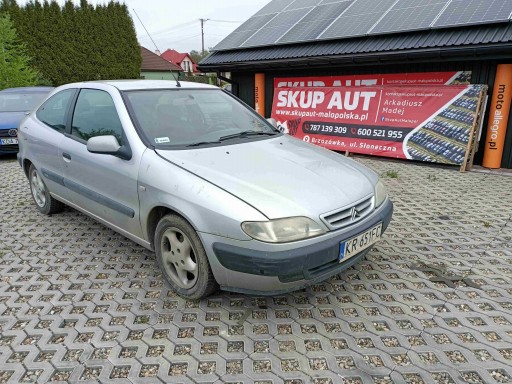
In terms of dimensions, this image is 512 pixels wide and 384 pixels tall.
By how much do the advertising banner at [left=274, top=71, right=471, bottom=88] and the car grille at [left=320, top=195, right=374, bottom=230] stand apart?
5634mm

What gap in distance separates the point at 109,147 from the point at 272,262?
160 centimetres

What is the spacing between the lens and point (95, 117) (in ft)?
11.5

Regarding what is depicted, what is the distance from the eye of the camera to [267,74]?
404 inches

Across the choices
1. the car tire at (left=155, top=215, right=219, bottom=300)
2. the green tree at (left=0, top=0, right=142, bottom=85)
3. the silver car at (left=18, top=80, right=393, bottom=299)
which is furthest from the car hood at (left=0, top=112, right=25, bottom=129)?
the green tree at (left=0, top=0, right=142, bottom=85)

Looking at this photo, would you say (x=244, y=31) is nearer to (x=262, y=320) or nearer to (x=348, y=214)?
(x=348, y=214)

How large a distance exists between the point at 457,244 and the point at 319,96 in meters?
5.77

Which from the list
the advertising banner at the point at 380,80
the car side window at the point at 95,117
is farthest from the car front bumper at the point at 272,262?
the advertising banner at the point at 380,80

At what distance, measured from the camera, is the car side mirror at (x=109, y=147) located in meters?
2.92

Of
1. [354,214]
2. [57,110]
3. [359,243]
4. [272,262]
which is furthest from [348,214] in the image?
[57,110]

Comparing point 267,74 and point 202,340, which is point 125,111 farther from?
point 267,74

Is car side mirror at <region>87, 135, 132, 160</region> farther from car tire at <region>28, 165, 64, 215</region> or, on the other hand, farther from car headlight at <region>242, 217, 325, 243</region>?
car tire at <region>28, 165, 64, 215</region>

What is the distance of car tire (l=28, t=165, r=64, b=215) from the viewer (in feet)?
14.8

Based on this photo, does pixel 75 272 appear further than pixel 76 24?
No

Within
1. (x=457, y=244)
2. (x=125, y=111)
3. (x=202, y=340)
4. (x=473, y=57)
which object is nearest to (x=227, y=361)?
(x=202, y=340)
